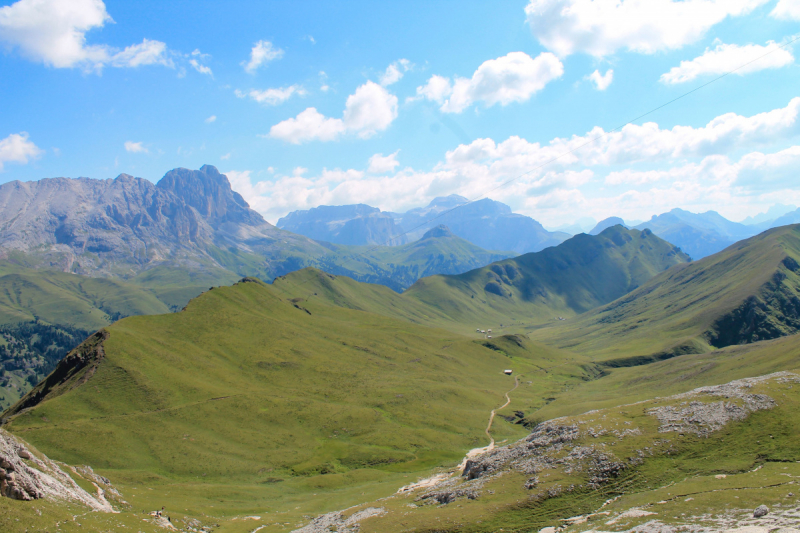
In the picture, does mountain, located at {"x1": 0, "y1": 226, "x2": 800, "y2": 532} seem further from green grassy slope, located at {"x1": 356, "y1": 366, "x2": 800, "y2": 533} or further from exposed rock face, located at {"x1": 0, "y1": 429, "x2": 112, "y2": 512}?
exposed rock face, located at {"x1": 0, "y1": 429, "x2": 112, "y2": 512}

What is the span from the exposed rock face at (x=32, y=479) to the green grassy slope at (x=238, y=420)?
23809 millimetres

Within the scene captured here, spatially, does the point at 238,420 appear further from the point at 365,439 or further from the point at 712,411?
the point at 712,411

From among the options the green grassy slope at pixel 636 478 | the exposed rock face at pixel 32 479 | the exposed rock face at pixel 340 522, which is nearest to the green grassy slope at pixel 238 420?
the exposed rock face at pixel 340 522

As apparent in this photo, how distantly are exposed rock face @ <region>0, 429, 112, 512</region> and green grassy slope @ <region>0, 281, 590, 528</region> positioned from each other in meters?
23.8

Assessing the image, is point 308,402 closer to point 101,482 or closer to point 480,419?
point 480,419

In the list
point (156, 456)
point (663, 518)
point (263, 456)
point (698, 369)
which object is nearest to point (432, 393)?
point (263, 456)

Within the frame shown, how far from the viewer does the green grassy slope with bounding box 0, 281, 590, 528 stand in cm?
9950

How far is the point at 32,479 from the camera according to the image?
49.8 meters

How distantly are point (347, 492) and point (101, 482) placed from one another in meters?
47.1

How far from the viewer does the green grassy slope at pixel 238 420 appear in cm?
9950

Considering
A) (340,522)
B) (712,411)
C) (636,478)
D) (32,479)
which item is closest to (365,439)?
(340,522)

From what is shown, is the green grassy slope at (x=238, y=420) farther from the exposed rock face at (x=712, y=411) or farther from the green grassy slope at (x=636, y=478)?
the exposed rock face at (x=712, y=411)

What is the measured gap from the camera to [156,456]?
107 meters

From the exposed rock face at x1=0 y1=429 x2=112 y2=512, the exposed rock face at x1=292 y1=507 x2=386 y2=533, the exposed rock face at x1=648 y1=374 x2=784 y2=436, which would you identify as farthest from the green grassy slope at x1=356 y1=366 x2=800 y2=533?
the exposed rock face at x1=0 y1=429 x2=112 y2=512
